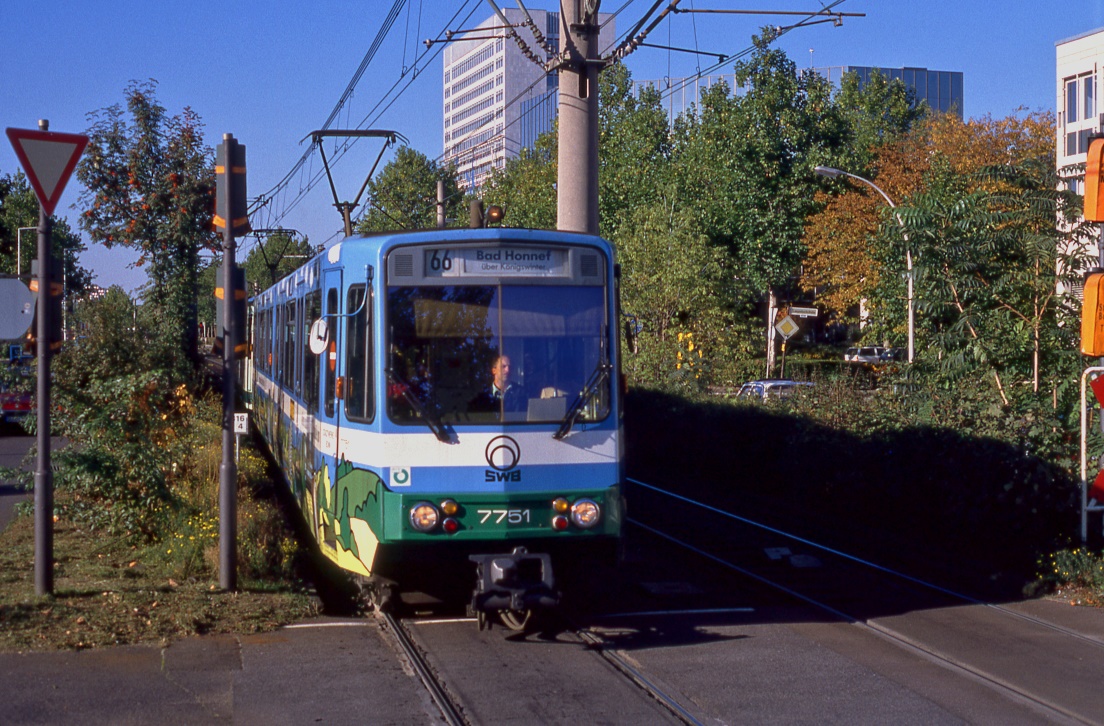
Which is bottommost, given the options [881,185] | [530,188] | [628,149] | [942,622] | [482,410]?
[942,622]

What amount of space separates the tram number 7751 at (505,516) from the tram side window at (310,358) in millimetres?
2306

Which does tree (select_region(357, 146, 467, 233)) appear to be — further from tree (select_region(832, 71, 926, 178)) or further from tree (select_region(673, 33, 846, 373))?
tree (select_region(673, 33, 846, 373))

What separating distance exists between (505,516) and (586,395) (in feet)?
3.41

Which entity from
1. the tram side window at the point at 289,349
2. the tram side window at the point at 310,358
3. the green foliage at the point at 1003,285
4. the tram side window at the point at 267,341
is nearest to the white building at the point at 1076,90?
the green foliage at the point at 1003,285

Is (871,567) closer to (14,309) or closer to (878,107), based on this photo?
(14,309)

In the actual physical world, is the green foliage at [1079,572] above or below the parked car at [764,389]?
below

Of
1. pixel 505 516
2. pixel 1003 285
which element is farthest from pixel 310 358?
pixel 1003 285

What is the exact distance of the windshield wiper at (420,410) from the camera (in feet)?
26.9

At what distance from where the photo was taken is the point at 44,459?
9.10 meters

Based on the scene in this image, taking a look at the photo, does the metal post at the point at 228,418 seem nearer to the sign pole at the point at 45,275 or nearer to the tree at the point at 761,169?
the sign pole at the point at 45,275

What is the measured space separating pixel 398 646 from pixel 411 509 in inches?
38.2

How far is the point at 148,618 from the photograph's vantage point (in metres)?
8.49

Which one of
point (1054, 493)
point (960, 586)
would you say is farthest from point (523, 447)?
point (1054, 493)

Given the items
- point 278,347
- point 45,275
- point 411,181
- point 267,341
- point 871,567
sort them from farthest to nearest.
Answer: point 411,181
point 267,341
point 278,347
point 871,567
point 45,275
